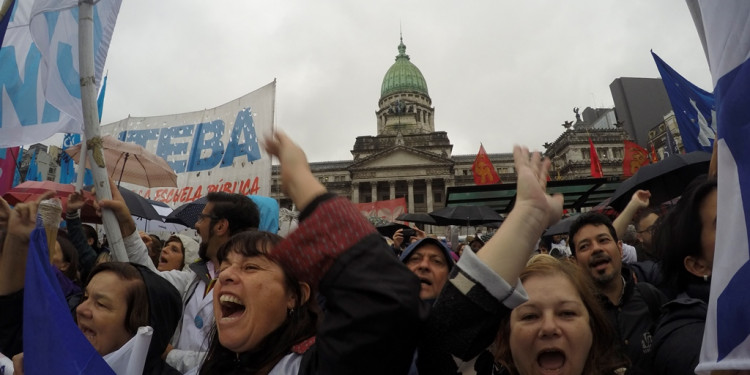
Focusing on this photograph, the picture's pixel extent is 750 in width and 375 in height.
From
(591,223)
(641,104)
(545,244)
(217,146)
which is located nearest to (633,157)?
(545,244)

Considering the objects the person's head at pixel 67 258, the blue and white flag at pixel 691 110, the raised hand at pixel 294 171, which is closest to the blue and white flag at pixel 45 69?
the person's head at pixel 67 258

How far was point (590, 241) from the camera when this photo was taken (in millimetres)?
3418

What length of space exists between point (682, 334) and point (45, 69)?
460cm

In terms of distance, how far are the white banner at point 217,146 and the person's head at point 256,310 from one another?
20.0ft

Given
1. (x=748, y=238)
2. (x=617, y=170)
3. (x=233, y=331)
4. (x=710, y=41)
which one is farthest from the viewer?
(x=617, y=170)

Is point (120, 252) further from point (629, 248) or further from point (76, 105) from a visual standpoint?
point (629, 248)

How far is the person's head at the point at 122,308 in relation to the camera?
86.7 inches

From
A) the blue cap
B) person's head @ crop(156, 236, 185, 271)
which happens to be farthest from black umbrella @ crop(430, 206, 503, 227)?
the blue cap

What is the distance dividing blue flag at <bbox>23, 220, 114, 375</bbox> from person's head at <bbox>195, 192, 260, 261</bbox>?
1.58m

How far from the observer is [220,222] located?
11.2 feet

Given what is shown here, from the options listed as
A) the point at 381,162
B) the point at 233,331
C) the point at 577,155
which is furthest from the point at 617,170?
the point at 233,331

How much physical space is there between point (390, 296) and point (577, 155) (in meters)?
47.3

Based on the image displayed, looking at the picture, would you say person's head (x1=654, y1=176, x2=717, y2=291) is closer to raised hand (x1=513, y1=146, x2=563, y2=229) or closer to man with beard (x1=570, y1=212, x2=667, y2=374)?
man with beard (x1=570, y1=212, x2=667, y2=374)

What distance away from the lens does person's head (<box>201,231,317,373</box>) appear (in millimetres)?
1707
